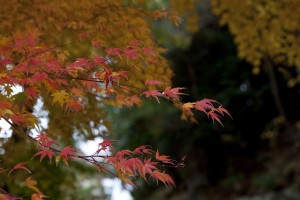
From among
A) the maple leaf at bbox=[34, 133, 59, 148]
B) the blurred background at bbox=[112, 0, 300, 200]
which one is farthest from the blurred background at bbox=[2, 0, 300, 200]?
the maple leaf at bbox=[34, 133, 59, 148]

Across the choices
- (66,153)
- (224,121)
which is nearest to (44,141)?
(66,153)

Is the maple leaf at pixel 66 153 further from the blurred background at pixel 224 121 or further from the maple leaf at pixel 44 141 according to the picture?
the blurred background at pixel 224 121

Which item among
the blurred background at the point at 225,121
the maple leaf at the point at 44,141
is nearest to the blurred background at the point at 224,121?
the blurred background at the point at 225,121

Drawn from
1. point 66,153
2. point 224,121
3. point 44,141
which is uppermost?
point 224,121

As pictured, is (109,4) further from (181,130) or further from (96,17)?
(181,130)

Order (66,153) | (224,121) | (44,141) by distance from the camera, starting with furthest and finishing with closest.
A: (224,121), (44,141), (66,153)

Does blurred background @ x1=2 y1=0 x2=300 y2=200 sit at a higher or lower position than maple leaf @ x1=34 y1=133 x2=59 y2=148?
higher

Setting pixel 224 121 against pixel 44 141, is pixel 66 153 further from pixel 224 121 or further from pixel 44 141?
pixel 224 121

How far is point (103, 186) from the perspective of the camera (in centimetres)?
1741

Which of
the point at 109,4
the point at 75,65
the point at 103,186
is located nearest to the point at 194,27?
the point at 109,4

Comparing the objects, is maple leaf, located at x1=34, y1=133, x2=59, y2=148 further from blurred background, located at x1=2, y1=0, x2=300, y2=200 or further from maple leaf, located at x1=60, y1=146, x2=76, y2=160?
blurred background, located at x1=2, y1=0, x2=300, y2=200

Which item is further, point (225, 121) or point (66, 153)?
point (225, 121)

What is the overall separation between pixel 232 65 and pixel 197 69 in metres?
1.03

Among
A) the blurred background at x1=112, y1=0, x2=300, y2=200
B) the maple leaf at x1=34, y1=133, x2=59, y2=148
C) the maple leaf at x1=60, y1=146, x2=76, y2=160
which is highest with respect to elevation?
the blurred background at x1=112, y1=0, x2=300, y2=200
